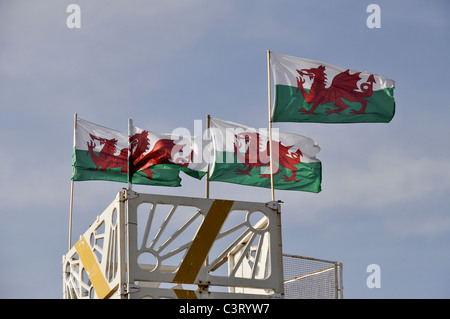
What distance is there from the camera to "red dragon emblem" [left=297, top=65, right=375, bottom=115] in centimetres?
3622

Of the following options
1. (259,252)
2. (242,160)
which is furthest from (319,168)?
(259,252)

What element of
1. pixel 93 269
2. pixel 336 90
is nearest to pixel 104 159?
pixel 93 269

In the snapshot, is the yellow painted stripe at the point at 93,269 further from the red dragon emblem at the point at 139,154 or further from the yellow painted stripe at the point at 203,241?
the red dragon emblem at the point at 139,154

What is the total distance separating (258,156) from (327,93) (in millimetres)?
6839

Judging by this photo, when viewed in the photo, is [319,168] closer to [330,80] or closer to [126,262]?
[330,80]

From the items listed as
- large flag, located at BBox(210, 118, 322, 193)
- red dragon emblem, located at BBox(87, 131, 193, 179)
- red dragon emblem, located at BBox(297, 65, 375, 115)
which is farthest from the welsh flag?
red dragon emblem, located at BBox(297, 65, 375, 115)

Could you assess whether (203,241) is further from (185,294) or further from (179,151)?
(179,151)

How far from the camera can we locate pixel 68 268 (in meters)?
39.3

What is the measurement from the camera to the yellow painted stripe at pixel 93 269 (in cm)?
3177

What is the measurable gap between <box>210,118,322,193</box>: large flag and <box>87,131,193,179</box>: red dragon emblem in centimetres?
200

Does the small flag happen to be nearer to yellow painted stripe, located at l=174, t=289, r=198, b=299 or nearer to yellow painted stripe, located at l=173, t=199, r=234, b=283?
yellow painted stripe, located at l=173, t=199, r=234, b=283
